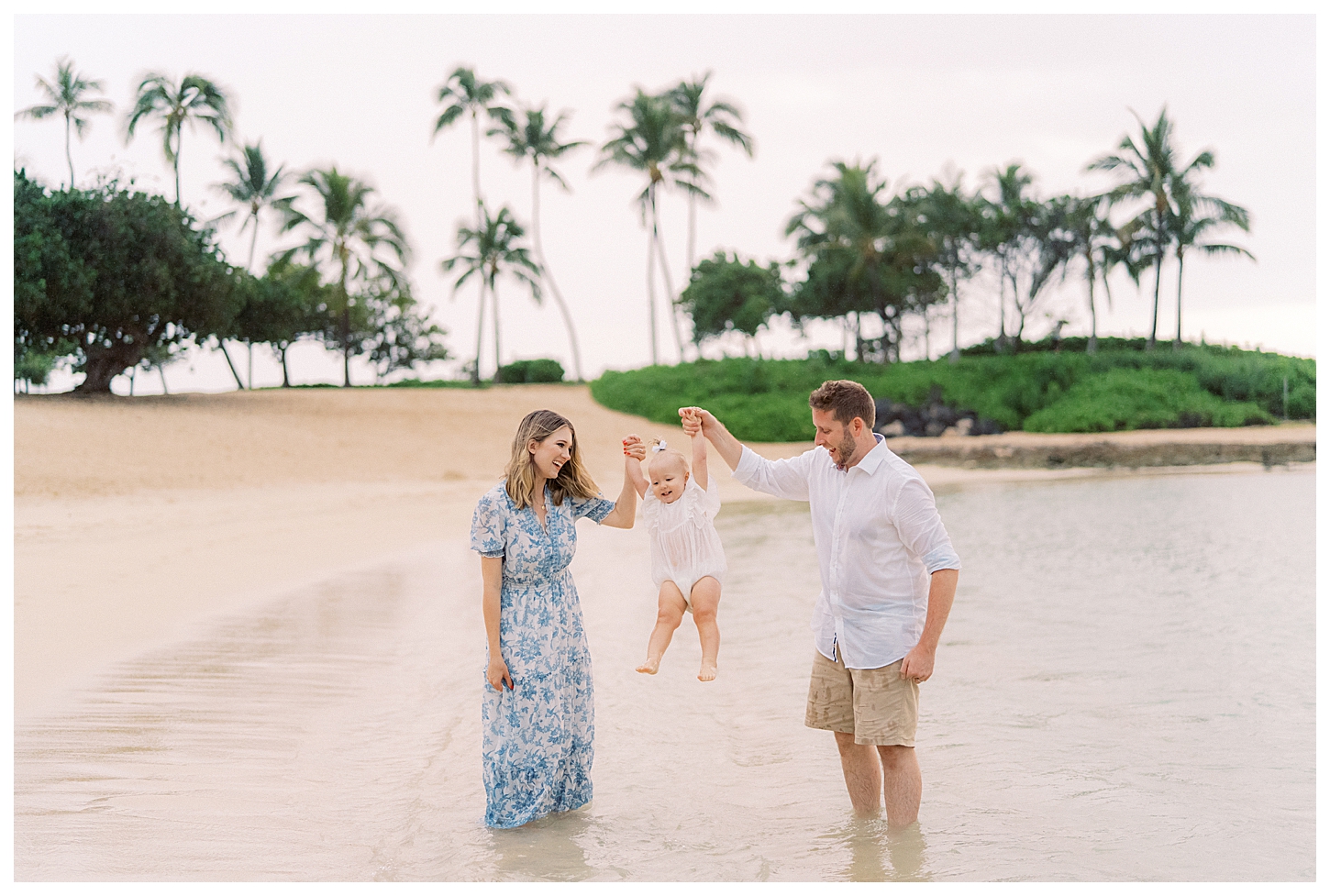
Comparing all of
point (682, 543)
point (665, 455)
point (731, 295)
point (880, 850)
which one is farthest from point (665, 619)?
point (731, 295)

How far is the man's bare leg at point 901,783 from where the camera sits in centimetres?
430

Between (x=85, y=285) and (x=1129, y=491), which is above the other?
(x=85, y=285)

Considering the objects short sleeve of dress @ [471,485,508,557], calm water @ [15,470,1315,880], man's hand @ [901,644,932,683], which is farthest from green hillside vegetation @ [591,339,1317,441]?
man's hand @ [901,644,932,683]

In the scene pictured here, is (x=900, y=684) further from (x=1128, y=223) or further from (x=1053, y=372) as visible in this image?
(x=1128, y=223)

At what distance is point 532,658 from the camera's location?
4.38m

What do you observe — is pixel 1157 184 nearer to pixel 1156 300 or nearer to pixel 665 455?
pixel 1156 300

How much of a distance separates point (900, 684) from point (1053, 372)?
125 ft

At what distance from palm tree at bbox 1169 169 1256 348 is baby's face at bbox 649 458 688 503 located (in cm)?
4189

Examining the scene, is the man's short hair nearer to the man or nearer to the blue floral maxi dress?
the man

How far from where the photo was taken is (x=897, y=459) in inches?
161

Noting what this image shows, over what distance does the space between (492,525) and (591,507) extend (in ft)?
1.47

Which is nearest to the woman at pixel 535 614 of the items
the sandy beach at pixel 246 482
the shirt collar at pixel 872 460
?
the shirt collar at pixel 872 460

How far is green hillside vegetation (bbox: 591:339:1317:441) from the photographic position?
3653cm

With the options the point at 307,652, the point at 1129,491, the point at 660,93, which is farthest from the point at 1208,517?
the point at 660,93
